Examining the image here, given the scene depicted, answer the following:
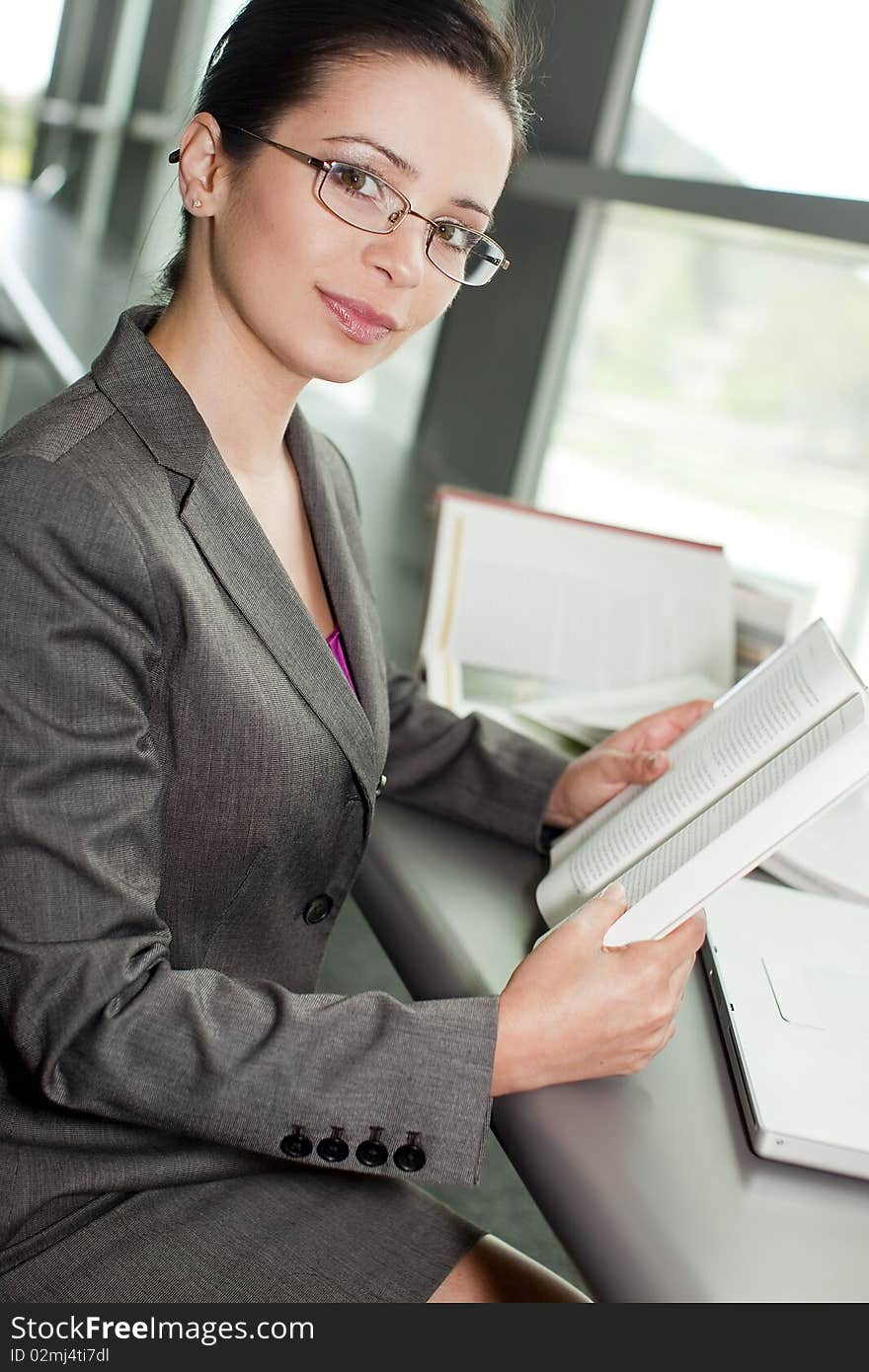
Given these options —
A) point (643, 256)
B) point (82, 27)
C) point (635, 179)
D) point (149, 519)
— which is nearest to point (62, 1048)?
point (149, 519)

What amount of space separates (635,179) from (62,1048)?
1.77 metres

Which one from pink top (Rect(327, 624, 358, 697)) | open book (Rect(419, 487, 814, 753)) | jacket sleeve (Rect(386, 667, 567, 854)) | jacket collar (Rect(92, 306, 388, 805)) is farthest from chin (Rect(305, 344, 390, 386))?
open book (Rect(419, 487, 814, 753))

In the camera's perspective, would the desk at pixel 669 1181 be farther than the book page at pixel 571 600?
No

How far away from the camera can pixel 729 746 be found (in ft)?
3.26

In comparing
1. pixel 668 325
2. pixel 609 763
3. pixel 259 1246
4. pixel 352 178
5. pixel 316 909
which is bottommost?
pixel 259 1246

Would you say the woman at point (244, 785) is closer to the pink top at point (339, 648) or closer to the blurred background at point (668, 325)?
the pink top at point (339, 648)

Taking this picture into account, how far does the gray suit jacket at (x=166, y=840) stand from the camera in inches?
32.5

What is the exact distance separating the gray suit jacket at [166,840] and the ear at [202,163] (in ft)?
0.32

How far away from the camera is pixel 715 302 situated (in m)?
2.29

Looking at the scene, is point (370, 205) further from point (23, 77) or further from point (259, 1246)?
point (23, 77)

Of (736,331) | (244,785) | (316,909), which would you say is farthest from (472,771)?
(736,331)

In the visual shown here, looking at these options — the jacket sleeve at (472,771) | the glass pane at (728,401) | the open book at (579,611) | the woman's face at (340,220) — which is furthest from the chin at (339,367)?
the glass pane at (728,401)

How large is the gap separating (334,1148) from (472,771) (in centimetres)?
49

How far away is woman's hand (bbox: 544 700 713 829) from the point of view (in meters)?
1.23
